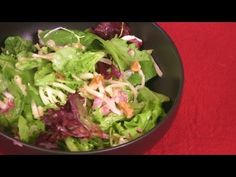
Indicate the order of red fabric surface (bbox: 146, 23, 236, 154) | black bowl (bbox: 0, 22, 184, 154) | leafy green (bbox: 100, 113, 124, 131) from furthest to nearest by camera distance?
red fabric surface (bbox: 146, 23, 236, 154)
leafy green (bbox: 100, 113, 124, 131)
black bowl (bbox: 0, 22, 184, 154)

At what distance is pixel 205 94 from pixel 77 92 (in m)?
0.40

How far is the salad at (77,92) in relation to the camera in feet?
3.59

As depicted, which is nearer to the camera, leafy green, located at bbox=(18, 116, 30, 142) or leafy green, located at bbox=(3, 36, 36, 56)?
leafy green, located at bbox=(18, 116, 30, 142)

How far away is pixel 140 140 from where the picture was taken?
3.32 feet

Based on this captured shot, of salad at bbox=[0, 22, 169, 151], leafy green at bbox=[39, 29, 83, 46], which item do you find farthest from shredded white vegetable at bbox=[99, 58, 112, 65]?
leafy green at bbox=[39, 29, 83, 46]

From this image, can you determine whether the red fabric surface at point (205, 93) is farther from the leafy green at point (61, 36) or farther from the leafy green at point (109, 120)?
the leafy green at point (61, 36)

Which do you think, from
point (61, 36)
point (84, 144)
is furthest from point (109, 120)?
point (61, 36)

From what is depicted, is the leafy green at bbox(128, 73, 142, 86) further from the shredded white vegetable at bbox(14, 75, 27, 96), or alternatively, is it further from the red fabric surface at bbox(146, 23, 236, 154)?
the shredded white vegetable at bbox(14, 75, 27, 96)

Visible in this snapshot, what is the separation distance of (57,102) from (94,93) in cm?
10

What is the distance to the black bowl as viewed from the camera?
1003 mm

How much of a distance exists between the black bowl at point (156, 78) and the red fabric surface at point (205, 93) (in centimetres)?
10

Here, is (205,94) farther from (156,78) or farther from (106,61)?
(106,61)

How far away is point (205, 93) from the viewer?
1344 millimetres

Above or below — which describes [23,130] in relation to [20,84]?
below
